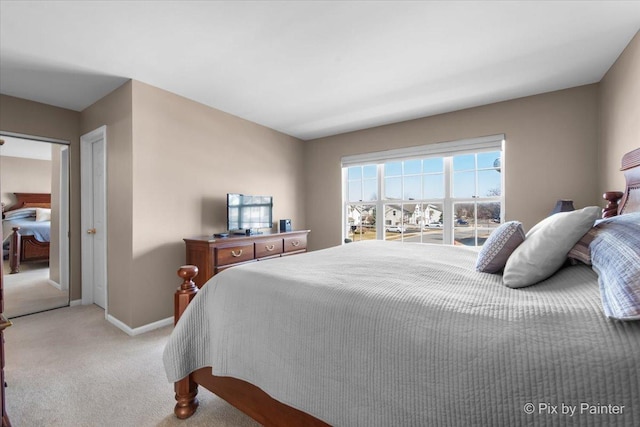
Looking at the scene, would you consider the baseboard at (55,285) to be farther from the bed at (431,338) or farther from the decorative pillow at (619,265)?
the decorative pillow at (619,265)

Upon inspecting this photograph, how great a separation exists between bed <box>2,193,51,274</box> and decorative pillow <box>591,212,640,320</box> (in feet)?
23.4

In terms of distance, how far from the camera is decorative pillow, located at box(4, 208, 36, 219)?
18.9 ft

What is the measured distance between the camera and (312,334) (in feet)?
3.54

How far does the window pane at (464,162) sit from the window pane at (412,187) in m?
0.50

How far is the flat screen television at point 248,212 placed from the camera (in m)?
3.39

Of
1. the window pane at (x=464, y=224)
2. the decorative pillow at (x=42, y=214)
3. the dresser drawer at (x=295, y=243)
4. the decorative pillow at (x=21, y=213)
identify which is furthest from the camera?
the decorative pillow at (x=42, y=214)

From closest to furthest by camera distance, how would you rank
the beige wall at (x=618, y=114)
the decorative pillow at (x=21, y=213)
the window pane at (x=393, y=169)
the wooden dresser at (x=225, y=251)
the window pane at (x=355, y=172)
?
1. the beige wall at (x=618, y=114)
2. the wooden dresser at (x=225, y=251)
3. the window pane at (x=393, y=169)
4. the window pane at (x=355, y=172)
5. the decorative pillow at (x=21, y=213)

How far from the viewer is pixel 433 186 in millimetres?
3889

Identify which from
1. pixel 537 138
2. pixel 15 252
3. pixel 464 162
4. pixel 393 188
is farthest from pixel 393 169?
pixel 15 252

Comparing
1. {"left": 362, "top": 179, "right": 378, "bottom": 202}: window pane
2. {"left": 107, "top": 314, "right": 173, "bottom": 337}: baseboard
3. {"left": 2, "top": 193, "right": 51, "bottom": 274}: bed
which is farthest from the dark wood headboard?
{"left": 2, "top": 193, "right": 51, "bottom": 274}: bed

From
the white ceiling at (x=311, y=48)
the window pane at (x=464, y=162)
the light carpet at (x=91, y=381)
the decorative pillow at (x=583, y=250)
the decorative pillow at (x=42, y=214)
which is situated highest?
the white ceiling at (x=311, y=48)

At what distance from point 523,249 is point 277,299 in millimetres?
1085

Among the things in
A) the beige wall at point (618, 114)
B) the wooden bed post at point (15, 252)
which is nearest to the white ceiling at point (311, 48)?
the beige wall at point (618, 114)

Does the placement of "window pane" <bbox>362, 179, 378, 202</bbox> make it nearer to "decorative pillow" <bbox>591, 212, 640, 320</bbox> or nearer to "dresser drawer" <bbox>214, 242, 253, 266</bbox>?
"dresser drawer" <bbox>214, 242, 253, 266</bbox>
